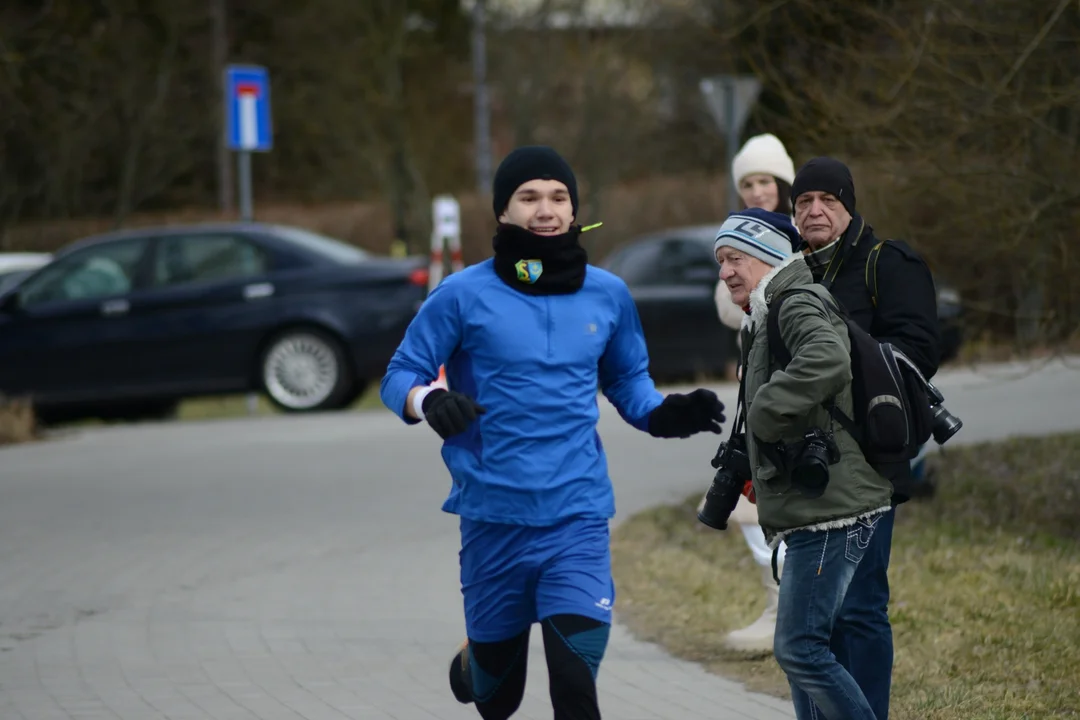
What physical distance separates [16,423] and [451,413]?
10836 millimetres

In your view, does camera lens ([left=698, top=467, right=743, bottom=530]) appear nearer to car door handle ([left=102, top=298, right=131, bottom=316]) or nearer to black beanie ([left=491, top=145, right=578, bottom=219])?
black beanie ([left=491, top=145, right=578, bottom=219])

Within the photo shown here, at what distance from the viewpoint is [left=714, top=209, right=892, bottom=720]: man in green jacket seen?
4383 mm

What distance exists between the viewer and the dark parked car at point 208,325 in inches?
601

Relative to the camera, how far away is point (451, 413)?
4.40m

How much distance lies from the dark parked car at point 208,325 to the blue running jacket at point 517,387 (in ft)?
33.9

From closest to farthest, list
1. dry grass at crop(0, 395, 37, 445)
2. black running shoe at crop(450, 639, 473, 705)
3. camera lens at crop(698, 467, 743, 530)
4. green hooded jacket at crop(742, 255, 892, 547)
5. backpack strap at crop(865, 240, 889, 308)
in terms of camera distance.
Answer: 1. green hooded jacket at crop(742, 255, 892, 547)
2. camera lens at crop(698, 467, 743, 530)
3. black running shoe at crop(450, 639, 473, 705)
4. backpack strap at crop(865, 240, 889, 308)
5. dry grass at crop(0, 395, 37, 445)

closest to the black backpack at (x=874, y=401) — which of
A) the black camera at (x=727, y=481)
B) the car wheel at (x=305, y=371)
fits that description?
the black camera at (x=727, y=481)

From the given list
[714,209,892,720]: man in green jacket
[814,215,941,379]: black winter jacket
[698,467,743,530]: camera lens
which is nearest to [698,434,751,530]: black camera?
[698,467,743,530]: camera lens

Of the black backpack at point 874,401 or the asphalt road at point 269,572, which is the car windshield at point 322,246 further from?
the black backpack at point 874,401

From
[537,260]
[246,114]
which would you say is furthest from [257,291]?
[537,260]

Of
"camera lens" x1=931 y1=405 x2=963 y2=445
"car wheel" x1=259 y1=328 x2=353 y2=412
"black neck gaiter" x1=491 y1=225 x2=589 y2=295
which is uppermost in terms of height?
"black neck gaiter" x1=491 y1=225 x2=589 y2=295

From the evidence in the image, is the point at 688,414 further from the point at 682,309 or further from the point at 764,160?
the point at 682,309

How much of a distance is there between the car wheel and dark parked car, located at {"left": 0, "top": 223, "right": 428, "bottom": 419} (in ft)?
0.04

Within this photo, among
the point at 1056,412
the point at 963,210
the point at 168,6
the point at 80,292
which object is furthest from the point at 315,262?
the point at 168,6
